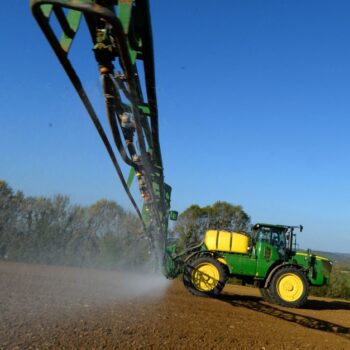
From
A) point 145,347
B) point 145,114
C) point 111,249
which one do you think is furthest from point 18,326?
point 111,249

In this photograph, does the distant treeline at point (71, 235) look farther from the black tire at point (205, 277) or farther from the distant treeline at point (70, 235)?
the black tire at point (205, 277)

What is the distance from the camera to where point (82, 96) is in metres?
5.29

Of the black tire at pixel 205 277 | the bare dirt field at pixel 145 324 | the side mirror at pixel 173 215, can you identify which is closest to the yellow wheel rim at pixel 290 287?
the bare dirt field at pixel 145 324

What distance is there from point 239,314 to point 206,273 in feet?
10.1

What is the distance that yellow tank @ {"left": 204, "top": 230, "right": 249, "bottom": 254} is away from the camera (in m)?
14.2

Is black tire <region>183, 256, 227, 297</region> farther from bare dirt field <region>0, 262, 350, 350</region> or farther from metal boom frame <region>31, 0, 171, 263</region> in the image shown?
metal boom frame <region>31, 0, 171, 263</region>

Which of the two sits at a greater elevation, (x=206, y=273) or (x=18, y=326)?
(x=206, y=273)

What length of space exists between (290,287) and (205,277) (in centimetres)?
261

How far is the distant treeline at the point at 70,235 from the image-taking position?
97.1 feet

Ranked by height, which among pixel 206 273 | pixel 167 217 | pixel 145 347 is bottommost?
pixel 145 347

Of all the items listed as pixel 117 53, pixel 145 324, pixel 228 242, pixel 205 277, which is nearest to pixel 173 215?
pixel 228 242

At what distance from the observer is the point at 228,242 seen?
14.3m

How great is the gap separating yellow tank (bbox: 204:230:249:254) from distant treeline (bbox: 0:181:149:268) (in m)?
15.2

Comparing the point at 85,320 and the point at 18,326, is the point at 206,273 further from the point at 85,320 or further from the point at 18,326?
the point at 18,326
